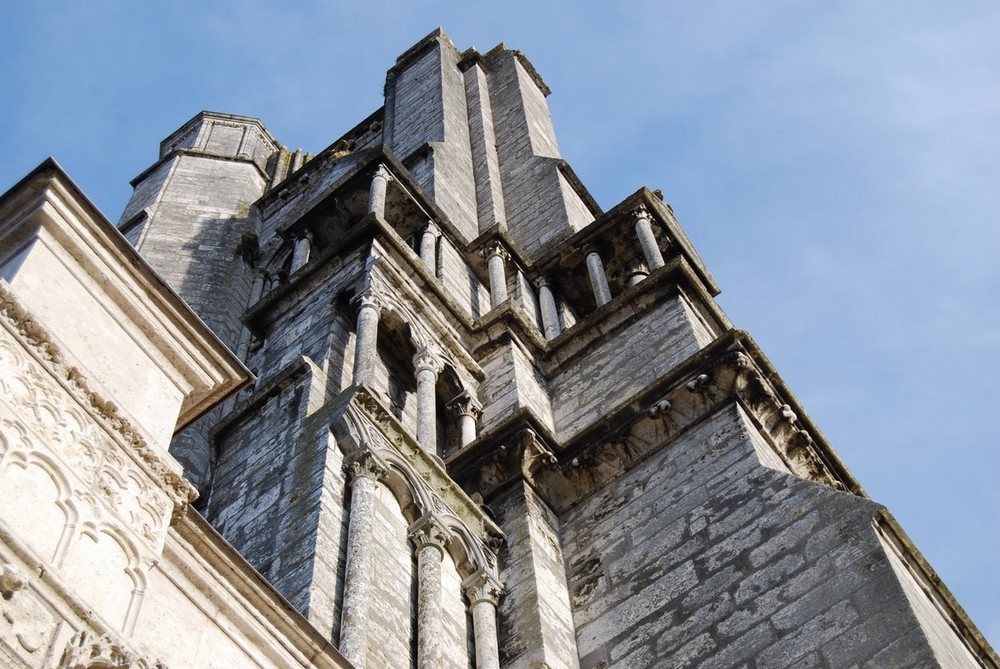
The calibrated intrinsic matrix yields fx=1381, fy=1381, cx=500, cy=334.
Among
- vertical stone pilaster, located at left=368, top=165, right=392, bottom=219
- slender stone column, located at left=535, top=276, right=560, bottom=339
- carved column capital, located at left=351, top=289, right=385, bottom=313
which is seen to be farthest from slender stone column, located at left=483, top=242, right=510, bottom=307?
carved column capital, located at left=351, top=289, right=385, bottom=313

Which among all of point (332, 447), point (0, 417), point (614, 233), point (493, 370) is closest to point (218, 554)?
point (0, 417)

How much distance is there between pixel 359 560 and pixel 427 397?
10.6 ft

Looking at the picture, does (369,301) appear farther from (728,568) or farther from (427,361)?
(728,568)

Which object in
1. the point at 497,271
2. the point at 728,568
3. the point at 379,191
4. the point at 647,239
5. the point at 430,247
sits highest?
the point at 379,191

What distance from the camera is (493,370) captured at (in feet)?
41.8

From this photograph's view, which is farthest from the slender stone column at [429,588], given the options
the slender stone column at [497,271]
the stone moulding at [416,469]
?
the slender stone column at [497,271]

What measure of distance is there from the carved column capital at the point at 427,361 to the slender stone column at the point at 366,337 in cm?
39

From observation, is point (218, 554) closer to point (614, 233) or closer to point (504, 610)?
point (504, 610)

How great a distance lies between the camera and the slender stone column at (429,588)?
26.5ft

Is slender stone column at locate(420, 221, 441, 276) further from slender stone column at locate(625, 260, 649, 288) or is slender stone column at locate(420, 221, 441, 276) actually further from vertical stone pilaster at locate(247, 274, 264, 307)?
vertical stone pilaster at locate(247, 274, 264, 307)

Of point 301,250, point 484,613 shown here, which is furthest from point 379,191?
point 484,613

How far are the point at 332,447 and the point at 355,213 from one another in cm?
700

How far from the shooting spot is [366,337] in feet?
37.5

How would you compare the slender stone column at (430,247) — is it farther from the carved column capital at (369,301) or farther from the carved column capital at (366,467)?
the carved column capital at (366,467)
